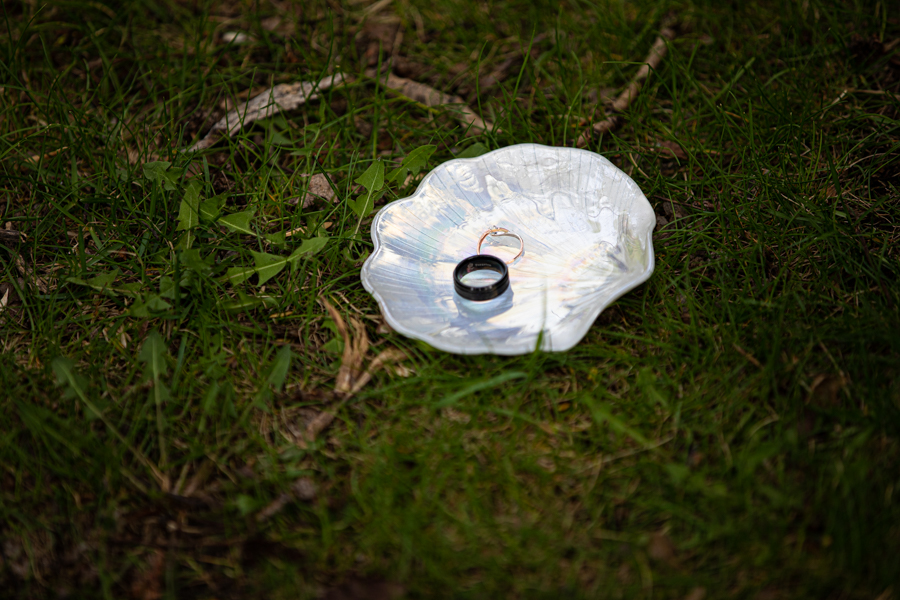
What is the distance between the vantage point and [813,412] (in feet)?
6.73

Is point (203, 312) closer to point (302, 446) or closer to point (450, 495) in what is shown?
point (302, 446)

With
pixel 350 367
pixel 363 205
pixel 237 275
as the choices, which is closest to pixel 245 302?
pixel 237 275

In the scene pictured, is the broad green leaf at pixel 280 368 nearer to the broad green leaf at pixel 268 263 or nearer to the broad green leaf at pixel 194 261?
the broad green leaf at pixel 268 263

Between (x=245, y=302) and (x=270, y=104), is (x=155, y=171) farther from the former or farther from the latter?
(x=245, y=302)

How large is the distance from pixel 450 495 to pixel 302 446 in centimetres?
52

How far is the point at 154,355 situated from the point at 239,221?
676 mm

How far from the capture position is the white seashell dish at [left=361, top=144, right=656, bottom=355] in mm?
2295

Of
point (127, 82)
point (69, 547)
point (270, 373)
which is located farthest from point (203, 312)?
point (127, 82)

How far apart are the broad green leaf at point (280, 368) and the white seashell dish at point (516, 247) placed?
0.37 metres

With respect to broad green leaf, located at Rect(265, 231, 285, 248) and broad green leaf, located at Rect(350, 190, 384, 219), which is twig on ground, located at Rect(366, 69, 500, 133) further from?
broad green leaf, located at Rect(265, 231, 285, 248)

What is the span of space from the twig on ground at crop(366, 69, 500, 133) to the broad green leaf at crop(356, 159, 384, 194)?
1.93 feet

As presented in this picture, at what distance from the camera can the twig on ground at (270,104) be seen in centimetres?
316

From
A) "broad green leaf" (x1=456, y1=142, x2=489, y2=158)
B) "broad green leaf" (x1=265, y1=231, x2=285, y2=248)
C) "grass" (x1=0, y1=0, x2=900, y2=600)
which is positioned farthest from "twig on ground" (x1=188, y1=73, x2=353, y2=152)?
"broad green leaf" (x1=456, y1=142, x2=489, y2=158)

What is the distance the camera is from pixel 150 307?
2.42m
